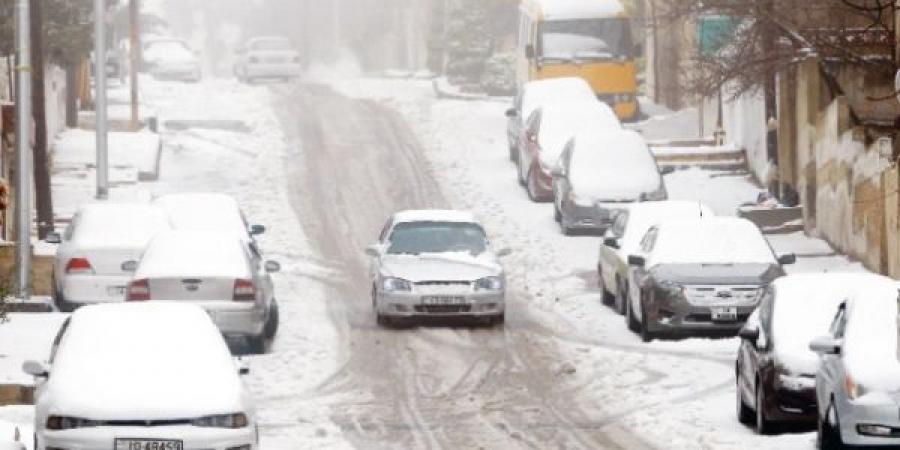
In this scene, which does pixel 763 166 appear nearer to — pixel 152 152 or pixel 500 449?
pixel 152 152

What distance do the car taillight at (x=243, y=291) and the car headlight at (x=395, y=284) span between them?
3329 millimetres

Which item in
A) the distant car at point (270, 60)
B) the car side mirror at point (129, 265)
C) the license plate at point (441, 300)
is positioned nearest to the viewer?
the car side mirror at point (129, 265)

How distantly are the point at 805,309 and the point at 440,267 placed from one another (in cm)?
1010

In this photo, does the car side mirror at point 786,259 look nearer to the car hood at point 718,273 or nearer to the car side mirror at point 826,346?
the car hood at point 718,273

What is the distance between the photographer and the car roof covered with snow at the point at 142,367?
59.3 ft

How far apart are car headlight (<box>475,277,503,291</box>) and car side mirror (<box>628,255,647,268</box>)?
1955mm

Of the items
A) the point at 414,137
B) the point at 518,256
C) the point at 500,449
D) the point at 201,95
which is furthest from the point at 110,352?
the point at 201,95

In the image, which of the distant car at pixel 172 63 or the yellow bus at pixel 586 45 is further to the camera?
the distant car at pixel 172 63

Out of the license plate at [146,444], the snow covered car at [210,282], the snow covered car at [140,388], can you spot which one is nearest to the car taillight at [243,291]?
the snow covered car at [210,282]

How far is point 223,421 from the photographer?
18203 mm

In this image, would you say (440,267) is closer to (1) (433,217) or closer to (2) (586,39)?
(1) (433,217)

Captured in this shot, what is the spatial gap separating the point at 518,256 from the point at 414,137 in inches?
659

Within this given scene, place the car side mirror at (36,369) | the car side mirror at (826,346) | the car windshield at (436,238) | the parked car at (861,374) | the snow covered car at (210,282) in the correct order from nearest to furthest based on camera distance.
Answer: the car side mirror at (36,369) → the parked car at (861,374) → the car side mirror at (826,346) → the snow covered car at (210,282) → the car windshield at (436,238)

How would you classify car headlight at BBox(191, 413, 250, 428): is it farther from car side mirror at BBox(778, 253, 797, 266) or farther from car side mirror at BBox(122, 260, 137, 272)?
car side mirror at BBox(778, 253, 797, 266)
